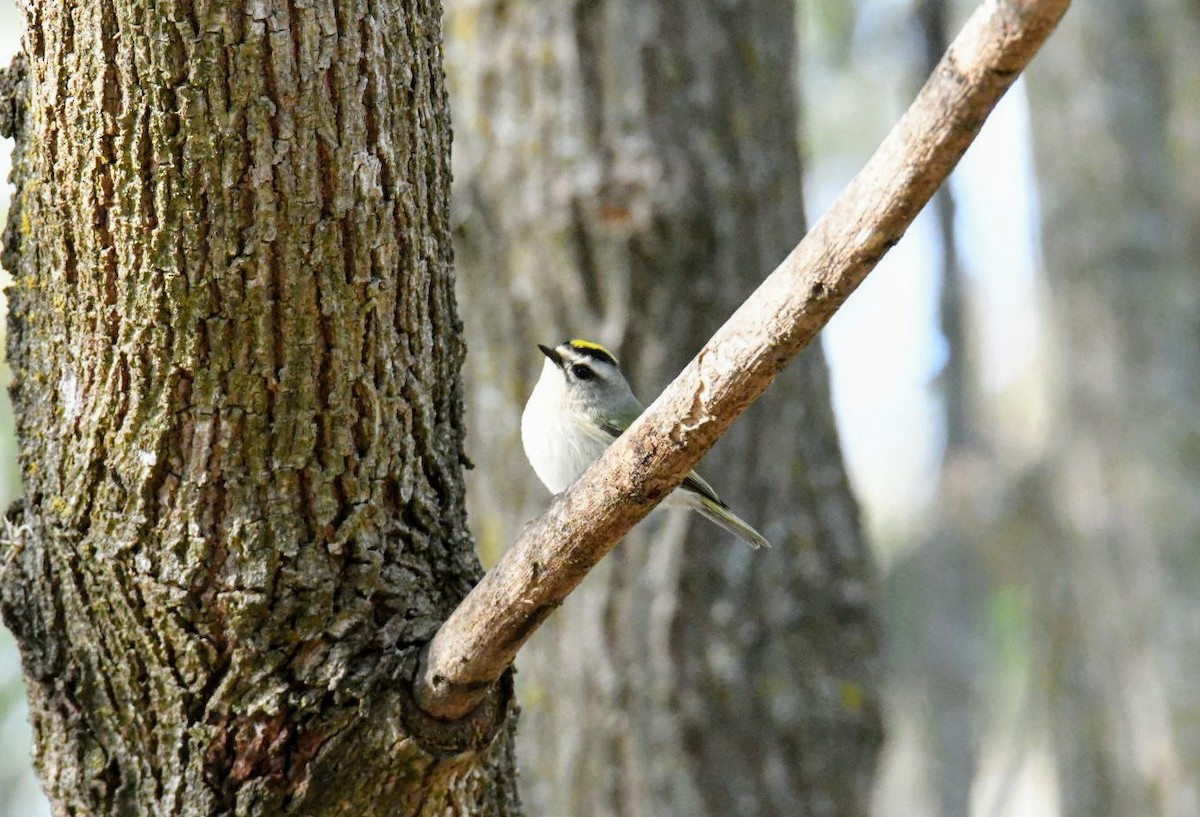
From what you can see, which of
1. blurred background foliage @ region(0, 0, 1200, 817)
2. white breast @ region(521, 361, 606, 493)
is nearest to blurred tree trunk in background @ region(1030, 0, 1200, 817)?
blurred background foliage @ region(0, 0, 1200, 817)

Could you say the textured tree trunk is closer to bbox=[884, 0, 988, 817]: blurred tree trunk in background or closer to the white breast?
the white breast

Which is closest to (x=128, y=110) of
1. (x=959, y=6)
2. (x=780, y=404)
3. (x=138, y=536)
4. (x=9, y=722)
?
(x=138, y=536)

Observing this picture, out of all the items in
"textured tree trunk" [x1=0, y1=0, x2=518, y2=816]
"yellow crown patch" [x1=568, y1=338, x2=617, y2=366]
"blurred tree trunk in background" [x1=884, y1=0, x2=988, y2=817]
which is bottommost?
"textured tree trunk" [x1=0, y1=0, x2=518, y2=816]

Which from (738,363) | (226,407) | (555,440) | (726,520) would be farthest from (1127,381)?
(226,407)

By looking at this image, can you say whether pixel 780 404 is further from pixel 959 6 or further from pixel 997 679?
pixel 997 679

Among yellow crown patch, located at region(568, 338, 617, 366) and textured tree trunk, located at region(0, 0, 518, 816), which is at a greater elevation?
yellow crown patch, located at region(568, 338, 617, 366)

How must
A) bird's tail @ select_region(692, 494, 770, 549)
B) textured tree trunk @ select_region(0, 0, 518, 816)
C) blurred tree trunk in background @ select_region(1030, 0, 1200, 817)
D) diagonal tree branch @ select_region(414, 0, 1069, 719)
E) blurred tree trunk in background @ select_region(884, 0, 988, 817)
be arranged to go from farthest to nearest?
blurred tree trunk in background @ select_region(884, 0, 988, 817), blurred tree trunk in background @ select_region(1030, 0, 1200, 817), bird's tail @ select_region(692, 494, 770, 549), textured tree trunk @ select_region(0, 0, 518, 816), diagonal tree branch @ select_region(414, 0, 1069, 719)

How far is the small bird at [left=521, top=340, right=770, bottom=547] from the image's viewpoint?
460 cm

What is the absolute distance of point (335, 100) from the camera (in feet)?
8.51

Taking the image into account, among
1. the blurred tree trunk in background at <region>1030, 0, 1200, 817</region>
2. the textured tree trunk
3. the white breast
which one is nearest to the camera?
the textured tree trunk

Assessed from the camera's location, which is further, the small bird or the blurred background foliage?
the blurred background foliage

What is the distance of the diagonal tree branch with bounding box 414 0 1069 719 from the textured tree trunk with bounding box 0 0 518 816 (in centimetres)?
21

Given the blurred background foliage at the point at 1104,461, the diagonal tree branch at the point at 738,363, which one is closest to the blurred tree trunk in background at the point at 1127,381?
the blurred background foliage at the point at 1104,461

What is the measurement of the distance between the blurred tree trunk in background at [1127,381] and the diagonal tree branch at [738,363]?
574 centimetres
